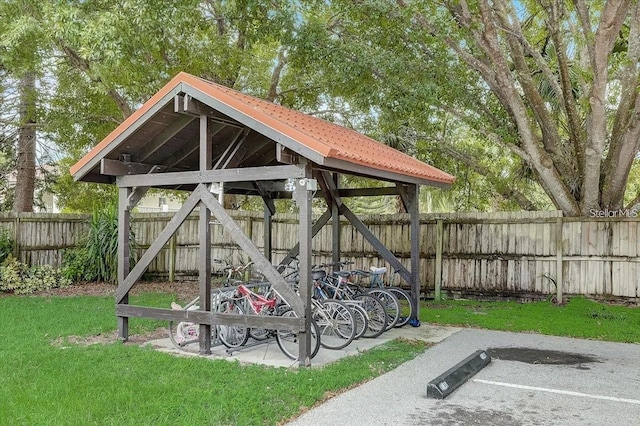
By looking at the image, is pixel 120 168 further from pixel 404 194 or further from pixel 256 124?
pixel 404 194

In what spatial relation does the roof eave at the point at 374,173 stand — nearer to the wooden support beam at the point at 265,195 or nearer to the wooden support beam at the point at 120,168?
the wooden support beam at the point at 120,168

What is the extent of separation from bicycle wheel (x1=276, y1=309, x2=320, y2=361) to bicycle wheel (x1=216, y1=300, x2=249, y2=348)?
428 millimetres

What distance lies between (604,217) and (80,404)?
8.28 m

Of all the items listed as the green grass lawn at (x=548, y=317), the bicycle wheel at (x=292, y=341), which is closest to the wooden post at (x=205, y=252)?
the bicycle wheel at (x=292, y=341)

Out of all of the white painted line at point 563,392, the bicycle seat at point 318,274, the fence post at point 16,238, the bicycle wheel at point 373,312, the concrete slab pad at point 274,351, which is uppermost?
the fence post at point 16,238

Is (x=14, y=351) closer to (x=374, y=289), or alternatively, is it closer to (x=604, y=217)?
(x=374, y=289)

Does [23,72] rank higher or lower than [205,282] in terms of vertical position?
higher

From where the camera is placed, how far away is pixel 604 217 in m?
9.15

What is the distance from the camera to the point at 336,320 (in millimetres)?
6391

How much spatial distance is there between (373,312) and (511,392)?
103 inches

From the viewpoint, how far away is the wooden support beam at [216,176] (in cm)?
565

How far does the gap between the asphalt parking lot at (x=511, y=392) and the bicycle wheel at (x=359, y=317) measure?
78cm

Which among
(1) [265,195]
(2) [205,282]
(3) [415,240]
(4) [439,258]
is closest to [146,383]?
(2) [205,282]

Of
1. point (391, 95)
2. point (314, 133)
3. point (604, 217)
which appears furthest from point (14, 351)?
point (604, 217)
